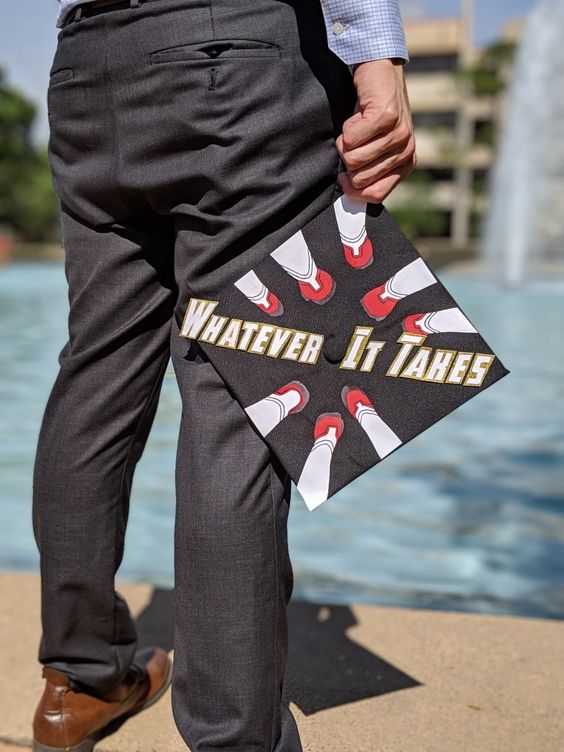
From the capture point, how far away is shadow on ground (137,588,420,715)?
150cm

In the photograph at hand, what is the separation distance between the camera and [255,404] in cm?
109

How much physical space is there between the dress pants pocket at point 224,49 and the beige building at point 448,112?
42.7m

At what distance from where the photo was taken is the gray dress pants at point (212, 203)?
1060 mm

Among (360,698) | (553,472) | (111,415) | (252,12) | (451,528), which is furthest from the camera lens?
(553,472)

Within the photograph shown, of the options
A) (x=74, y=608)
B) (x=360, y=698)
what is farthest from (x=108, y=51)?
(x=360, y=698)

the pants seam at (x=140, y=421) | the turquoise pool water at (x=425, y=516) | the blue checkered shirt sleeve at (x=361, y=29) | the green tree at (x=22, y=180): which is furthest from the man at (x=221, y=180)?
the green tree at (x=22, y=180)

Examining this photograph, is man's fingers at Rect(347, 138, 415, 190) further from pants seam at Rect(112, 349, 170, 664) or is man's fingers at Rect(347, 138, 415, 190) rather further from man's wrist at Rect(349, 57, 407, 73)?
pants seam at Rect(112, 349, 170, 664)

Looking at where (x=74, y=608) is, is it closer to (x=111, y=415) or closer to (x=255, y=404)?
(x=111, y=415)

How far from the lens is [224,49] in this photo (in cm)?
106

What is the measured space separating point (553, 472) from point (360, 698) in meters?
2.05

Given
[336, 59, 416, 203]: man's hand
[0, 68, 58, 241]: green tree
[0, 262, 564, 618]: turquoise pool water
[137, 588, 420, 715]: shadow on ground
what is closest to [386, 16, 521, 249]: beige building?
[0, 68, 58, 241]: green tree

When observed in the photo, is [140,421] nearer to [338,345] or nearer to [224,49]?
[338,345]

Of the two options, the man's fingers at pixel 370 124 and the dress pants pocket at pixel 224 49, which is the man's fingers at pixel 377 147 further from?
the dress pants pocket at pixel 224 49

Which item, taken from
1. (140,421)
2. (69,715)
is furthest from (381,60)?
(69,715)
